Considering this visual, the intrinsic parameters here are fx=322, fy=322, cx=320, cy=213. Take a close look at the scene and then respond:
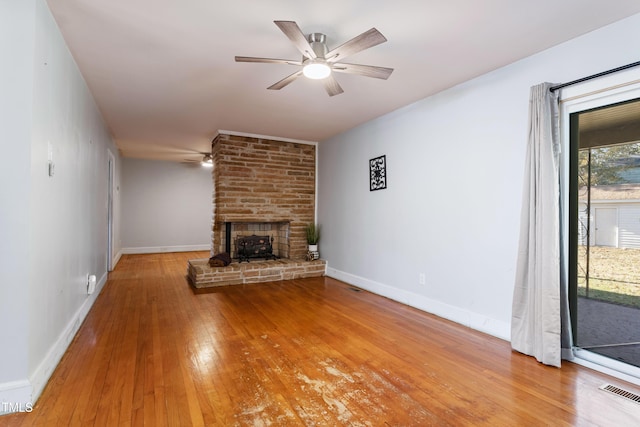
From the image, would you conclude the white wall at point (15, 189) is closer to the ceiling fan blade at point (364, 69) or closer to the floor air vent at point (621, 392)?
the ceiling fan blade at point (364, 69)

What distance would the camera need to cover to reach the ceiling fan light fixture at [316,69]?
2342 millimetres

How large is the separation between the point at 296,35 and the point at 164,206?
7740mm

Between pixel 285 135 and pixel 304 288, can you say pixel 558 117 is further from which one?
pixel 285 135

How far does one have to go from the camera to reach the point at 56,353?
2.28 metres

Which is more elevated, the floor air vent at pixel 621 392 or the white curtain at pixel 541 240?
the white curtain at pixel 541 240

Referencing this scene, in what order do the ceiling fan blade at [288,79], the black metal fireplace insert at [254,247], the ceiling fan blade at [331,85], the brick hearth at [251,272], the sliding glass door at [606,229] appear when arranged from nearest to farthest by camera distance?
the sliding glass door at [606,229] → the ceiling fan blade at [288,79] → the ceiling fan blade at [331,85] → the brick hearth at [251,272] → the black metal fireplace insert at [254,247]

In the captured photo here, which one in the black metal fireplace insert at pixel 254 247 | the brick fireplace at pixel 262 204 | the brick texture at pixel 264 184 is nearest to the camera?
the brick fireplace at pixel 262 204

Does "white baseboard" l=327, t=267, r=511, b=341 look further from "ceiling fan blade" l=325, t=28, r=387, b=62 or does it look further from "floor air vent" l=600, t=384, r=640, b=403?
"ceiling fan blade" l=325, t=28, r=387, b=62

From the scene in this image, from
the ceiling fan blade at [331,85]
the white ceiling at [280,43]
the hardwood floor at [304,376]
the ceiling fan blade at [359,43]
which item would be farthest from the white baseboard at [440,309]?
the ceiling fan blade at [359,43]

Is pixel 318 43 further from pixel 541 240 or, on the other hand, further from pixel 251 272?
pixel 251 272

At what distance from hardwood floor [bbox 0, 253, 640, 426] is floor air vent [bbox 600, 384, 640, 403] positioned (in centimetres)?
5

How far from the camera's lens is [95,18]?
7.25 feet

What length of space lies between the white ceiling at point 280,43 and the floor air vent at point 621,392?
241 centimetres

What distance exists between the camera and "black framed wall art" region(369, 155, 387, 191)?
169 inches
